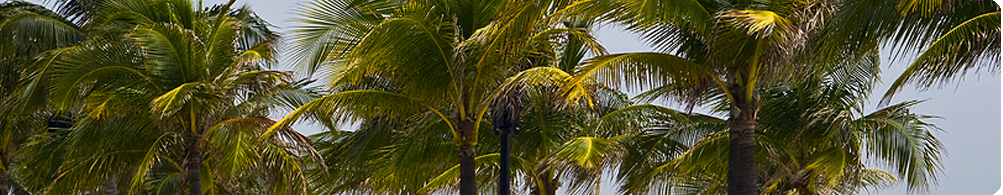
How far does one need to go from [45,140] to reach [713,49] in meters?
11.1

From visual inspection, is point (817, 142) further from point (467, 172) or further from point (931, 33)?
point (931, 33)

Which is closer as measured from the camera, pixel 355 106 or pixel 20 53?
pixel 355 106

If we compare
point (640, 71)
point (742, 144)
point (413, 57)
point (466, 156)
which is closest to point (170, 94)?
point (413, 57)

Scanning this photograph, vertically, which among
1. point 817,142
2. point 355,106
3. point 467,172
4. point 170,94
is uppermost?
point 817,142

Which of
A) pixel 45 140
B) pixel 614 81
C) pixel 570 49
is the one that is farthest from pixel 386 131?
pixel 614 81

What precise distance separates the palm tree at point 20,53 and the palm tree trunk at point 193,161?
8.09 ft

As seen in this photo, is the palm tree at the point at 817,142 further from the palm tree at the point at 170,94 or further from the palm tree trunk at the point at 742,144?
the palm tree at the point at 170,94

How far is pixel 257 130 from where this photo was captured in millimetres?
11836

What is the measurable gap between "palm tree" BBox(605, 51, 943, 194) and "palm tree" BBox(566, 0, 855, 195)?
2510 mm

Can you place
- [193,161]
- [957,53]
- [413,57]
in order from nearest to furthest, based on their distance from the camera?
[957,53] < [413,57] < [193,161]

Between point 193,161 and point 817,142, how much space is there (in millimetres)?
8187

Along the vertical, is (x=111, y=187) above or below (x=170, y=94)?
below

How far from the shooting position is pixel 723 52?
10086mm

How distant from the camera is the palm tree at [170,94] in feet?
39.9
